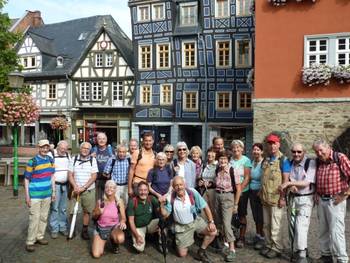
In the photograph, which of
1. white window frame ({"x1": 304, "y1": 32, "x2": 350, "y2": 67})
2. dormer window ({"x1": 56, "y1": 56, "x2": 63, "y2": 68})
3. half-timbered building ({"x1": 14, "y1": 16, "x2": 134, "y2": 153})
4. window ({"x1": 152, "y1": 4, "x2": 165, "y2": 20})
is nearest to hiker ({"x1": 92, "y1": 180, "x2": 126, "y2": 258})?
white window frame ({"x1": 304, "y1": 32, "x2": 350, "y2": 67})

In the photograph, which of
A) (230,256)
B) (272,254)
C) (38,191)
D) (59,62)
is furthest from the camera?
(59,62)

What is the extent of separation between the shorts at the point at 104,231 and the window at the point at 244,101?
68.2 ft

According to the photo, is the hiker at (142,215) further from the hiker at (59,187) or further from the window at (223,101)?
the window at (223,101)

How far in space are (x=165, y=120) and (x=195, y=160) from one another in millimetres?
21054

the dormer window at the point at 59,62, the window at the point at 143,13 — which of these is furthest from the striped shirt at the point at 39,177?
the dormer window at the point at 59,62

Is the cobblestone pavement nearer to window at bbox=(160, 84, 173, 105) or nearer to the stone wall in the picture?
the stone wall

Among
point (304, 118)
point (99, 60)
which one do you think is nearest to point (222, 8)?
point (99, 60)

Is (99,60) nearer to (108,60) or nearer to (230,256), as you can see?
(108,60)

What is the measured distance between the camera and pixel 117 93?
1166 inches

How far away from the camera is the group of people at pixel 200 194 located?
5.49 m

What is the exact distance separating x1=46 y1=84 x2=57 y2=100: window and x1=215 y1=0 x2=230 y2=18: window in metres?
14.2

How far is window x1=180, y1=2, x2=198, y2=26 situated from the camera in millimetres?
26891

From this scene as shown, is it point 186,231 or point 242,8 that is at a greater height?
point 242,8

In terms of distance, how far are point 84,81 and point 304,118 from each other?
1966 cm
